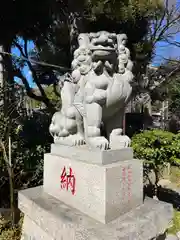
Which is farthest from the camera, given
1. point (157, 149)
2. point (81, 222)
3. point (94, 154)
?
point (157, 149)

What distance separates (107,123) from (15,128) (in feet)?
5.40

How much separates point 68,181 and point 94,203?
295 mm

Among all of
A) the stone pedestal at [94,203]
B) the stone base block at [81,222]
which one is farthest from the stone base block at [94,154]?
the stone base block at [81,222]

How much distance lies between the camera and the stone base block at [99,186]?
1.25 meters

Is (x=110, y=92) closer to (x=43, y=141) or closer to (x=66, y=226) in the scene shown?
(x=66, y=226)

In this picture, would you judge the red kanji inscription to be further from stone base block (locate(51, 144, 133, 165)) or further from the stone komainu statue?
the stone komainu statue

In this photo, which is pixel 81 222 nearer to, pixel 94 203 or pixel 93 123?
pixel 94 203

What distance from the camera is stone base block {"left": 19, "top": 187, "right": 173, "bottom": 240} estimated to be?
3.81ft

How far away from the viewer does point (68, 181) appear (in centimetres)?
151

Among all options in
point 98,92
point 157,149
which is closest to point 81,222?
point 98,92

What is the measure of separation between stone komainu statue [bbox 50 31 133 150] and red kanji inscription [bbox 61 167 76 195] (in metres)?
0.22

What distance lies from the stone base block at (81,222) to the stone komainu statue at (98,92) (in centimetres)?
45

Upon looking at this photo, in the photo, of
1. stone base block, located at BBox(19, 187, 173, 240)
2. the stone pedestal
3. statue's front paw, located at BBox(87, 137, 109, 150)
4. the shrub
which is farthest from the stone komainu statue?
the shrub

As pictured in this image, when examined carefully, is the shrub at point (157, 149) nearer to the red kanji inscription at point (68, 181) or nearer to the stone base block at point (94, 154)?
the stone base block at point (94, 154)
